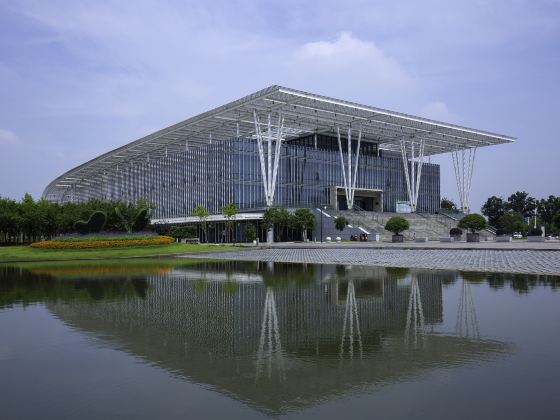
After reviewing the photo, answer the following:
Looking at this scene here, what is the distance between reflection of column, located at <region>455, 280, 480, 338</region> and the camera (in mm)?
10133

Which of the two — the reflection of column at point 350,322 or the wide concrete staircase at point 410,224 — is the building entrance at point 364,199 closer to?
the wide concrete staircase at point 410,224

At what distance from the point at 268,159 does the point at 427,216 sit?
30000 mm

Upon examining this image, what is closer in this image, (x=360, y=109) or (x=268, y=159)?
(x=360, y=109)

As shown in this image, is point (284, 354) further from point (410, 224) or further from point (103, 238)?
point (410, 224)

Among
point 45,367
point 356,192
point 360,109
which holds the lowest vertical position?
point 45,367

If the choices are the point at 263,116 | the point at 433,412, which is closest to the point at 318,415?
the point at 433,412

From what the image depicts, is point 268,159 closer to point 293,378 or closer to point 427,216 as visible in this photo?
point 427,216

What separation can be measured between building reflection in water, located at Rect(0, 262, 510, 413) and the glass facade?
55256mm

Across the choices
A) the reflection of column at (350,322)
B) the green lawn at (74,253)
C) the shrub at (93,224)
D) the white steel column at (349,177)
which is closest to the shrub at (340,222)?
the white steel column at (349,177)

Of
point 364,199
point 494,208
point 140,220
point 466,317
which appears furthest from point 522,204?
point 466,317

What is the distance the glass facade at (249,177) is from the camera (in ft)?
240

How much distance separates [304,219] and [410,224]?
64.8 feet

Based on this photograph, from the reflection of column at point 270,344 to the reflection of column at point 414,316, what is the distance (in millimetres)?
2442

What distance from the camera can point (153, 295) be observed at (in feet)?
53.7
